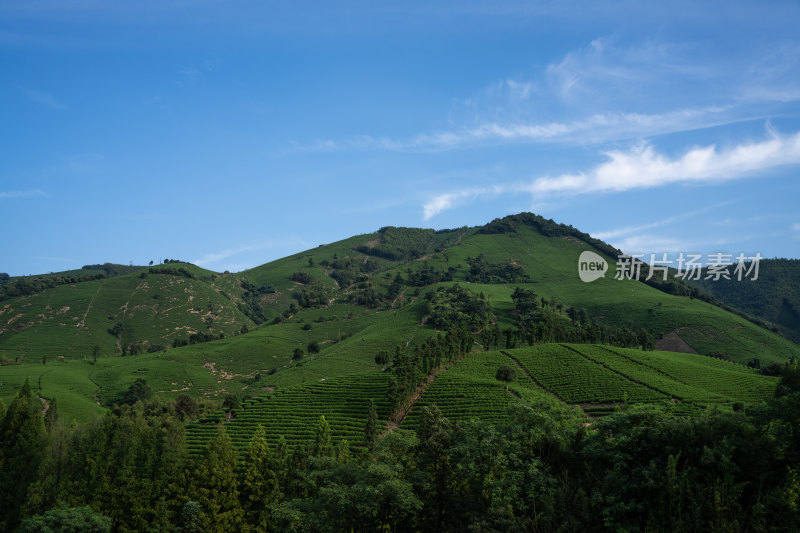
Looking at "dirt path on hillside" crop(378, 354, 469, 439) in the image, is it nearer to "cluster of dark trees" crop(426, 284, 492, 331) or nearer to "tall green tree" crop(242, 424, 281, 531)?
"tall green tree" crop(242, 424, 281, 531)

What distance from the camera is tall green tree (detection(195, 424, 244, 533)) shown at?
4106 cm

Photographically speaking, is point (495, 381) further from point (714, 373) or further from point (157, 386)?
point (157, 386)

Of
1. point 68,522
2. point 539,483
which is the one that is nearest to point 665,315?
point 539,483

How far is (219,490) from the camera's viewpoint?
42.9 m

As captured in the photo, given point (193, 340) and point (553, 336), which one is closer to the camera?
point (553, 336)

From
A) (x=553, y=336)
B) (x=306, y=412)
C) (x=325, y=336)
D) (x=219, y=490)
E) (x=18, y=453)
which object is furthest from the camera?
(x=325, y=336)

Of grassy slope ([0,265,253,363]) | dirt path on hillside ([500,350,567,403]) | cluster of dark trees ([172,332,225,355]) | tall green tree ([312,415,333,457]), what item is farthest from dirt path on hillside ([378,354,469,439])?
grassy slope ([0,265,253,363])

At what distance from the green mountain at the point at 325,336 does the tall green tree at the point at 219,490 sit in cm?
2731

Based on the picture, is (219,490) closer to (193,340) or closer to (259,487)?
(259,487)

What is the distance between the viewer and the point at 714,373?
8188cm

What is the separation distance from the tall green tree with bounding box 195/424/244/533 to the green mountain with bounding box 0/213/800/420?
27305 millimetres

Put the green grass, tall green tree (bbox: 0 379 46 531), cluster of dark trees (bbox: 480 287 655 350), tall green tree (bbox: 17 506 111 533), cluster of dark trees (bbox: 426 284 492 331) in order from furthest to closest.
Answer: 1. cluster of dark trees (bbox: 426 284 492 331)
2. cluster of dark trees (bbox: 480 287 655 350)
3. the green grass
4. tall green tree (bbox: 0 379 46 531)
5. tall green tree (bbox: 17 506 111 533)

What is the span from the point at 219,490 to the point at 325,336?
372 feet

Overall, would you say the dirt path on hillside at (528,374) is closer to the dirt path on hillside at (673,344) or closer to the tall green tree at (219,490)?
the tall green tree at (219,490)
